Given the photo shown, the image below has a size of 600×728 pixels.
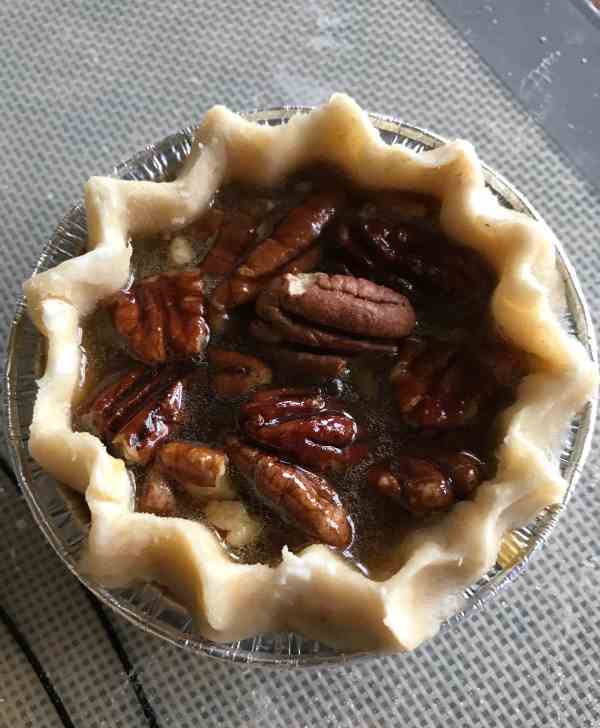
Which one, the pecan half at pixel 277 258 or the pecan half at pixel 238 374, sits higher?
the pecan half at pixel 277 258

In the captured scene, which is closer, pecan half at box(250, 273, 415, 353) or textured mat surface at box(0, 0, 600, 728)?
pecan half at box(250, 273, 415, 353)

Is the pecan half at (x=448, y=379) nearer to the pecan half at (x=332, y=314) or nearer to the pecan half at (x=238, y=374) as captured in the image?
the pecan half at (x=332, y=314)

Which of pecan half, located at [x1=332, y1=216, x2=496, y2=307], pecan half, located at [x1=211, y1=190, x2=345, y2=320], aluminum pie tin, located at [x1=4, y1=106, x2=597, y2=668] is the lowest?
aluminum pie tin, located at [x1=4, y1=106, x2=597, y2=668]

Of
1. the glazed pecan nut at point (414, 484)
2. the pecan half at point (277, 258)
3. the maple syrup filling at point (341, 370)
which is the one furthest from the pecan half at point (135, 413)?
the glazed pecan nut at point (414, 484)

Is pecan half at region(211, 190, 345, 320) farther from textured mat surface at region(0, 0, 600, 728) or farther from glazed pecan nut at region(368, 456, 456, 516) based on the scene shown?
textured mat surface at region(0, 0, 600, 728)

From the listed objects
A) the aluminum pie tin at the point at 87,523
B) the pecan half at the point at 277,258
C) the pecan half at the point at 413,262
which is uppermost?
the pecan half at the point at 413,262

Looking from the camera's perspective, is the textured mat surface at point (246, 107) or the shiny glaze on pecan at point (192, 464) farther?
the textured mat surface at point (246, 107)

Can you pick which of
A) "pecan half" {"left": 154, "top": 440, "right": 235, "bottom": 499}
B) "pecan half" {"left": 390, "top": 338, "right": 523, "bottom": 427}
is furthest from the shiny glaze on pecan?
"pecan half" {"left": 390, "top": 338, "right": 523, "bottom": 427}

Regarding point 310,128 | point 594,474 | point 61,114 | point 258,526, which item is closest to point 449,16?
point 310,128
